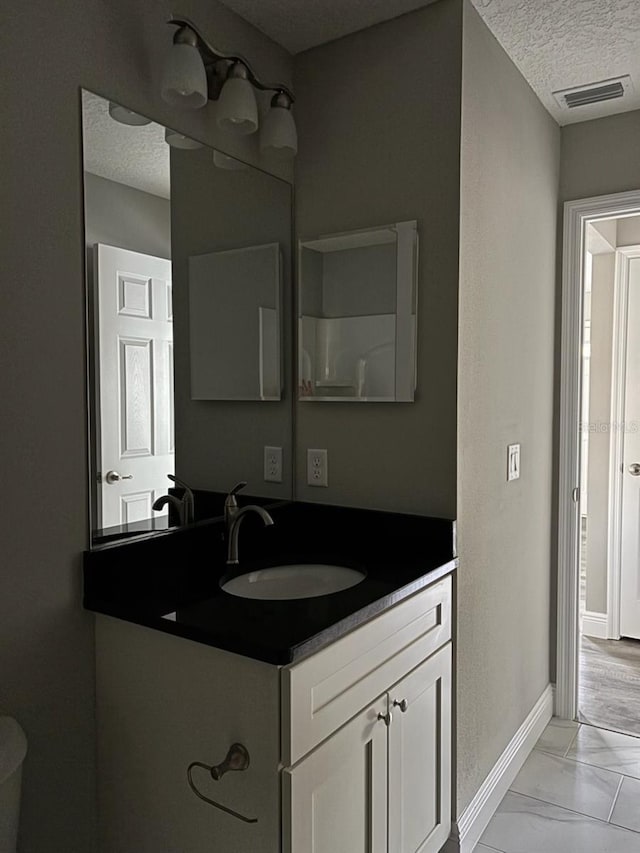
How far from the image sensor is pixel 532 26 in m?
1.99

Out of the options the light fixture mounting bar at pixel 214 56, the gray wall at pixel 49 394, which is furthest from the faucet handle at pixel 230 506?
the light fixture mounting bar at pixel 214 56

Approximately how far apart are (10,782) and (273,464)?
1.15m

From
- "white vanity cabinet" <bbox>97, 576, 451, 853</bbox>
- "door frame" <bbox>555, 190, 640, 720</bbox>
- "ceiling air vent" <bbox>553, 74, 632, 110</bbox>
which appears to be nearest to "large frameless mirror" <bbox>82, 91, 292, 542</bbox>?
"white vanity cabinet" <bbox>97, 576, 451, 853</bbox>

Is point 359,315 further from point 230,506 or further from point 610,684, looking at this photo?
point 610,684

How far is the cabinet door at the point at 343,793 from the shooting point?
1.33 meters

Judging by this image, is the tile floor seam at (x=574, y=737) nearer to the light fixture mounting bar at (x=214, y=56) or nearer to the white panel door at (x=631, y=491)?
the white panel door at (x=631, y=491)

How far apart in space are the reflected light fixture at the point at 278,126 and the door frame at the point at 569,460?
4.46 ft

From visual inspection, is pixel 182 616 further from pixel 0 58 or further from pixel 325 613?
pixel 0 58

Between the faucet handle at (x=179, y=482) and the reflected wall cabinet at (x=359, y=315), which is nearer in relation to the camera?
the faucet handle at (x=179, y=482)

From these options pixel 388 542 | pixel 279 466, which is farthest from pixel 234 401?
pixel 388 542

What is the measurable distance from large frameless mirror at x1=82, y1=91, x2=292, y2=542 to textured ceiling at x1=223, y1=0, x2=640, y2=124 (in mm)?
423

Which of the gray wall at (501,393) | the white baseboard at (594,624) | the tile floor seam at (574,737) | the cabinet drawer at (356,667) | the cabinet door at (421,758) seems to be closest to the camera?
the cabinet drawer at (356,667)

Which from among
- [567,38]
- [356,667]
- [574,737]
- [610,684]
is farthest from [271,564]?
[610,684]

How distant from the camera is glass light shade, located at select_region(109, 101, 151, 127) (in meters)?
1.57
